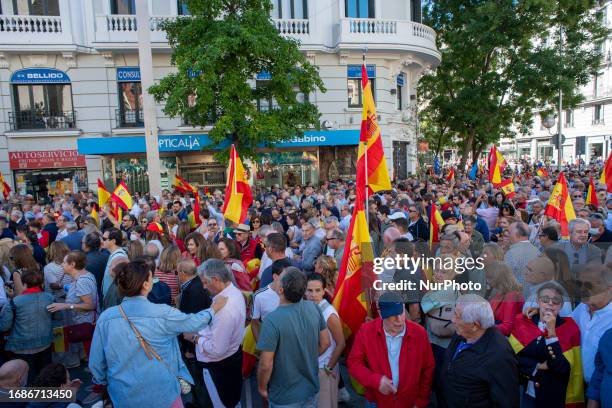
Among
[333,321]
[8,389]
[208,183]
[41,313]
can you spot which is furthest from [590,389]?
[208,183]

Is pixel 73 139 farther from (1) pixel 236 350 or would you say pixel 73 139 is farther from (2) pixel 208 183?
(1) pixel 236 350

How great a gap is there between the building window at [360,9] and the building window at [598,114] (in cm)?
3598

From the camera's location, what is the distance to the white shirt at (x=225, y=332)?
11.4 ft

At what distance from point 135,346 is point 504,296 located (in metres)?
2.86

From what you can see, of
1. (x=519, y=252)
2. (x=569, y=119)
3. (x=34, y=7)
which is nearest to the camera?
(x=519, y=252)

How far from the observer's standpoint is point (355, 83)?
19.6 m

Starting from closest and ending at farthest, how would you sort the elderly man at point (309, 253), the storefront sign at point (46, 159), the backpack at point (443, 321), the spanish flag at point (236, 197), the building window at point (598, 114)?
the backpack at point (443, 321)
the elderly man at point (309, 253)
the spanish flag at point (236, 197)
the storefront sign at point (46, 159)
the building window at point (598, 114)

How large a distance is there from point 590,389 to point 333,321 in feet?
6.12

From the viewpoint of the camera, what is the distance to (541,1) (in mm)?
17922

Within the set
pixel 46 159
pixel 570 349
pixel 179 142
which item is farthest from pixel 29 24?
pixel 570 349

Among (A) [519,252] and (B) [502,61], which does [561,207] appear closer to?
(A) [519,252]

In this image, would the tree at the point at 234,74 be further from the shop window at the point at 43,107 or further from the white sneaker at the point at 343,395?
the white sneaker at the point at 343,395

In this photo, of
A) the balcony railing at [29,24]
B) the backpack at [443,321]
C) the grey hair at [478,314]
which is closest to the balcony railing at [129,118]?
the balcony railing at [29,24]

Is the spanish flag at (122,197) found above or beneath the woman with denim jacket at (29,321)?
above
